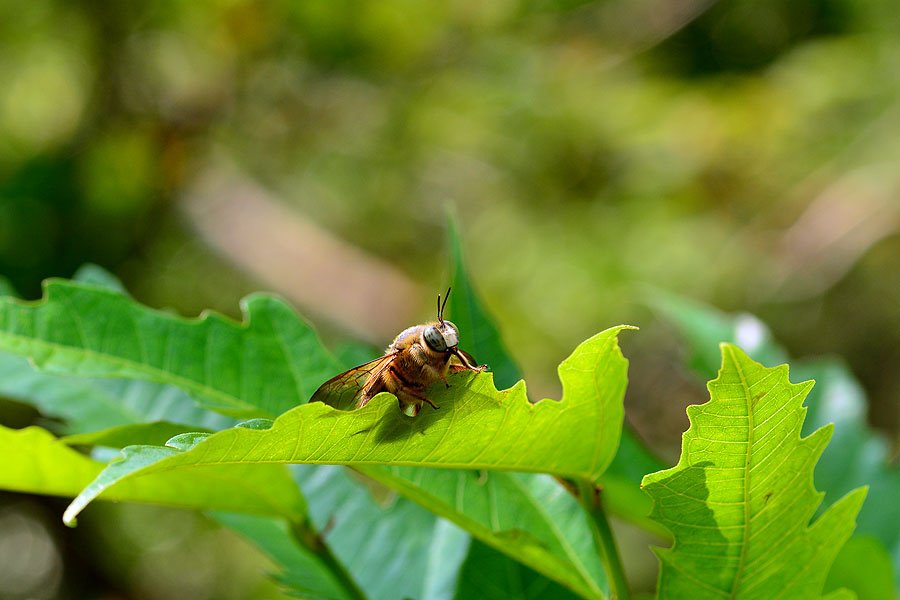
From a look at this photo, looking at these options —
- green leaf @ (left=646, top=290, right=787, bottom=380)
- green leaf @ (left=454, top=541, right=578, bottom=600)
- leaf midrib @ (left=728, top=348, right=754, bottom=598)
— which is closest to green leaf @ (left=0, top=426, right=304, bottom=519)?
green leaf @ (left=454, top=541, right=578, bottom=600)

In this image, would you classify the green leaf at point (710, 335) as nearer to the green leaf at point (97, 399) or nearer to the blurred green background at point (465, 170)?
the green leaf at point (97, 399)

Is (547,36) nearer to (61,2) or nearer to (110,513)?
(61,2)

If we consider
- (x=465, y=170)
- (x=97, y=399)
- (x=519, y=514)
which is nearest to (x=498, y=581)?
(x=519, y=514)

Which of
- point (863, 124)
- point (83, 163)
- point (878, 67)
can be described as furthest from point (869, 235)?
point (83, 163)

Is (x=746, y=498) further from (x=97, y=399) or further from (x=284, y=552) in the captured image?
(x=97, y=399)

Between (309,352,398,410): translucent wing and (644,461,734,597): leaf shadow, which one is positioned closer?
(644,461,734,597): leaf shadow

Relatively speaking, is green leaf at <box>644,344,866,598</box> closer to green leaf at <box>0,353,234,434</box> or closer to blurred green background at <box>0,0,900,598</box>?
green leaf at <box>0,353,234,434</box>

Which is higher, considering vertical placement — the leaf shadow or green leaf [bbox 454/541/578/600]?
→ the leaf shadow
